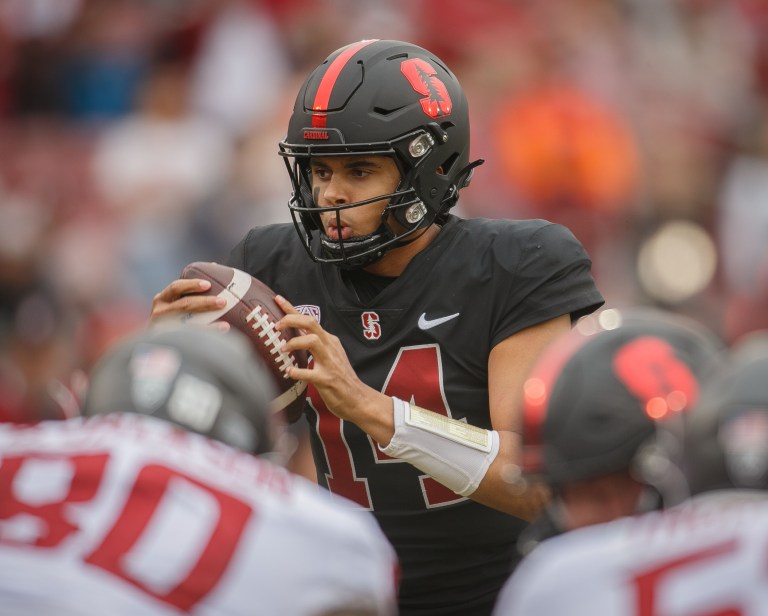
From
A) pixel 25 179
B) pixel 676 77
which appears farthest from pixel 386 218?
pixel 676 77

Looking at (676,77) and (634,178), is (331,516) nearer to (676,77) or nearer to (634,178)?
(634,178)

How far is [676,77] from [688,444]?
24.9 feet

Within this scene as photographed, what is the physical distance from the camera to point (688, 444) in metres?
2.58

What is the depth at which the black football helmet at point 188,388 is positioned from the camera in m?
2.74

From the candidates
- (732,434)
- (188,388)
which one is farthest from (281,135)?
(732,434)

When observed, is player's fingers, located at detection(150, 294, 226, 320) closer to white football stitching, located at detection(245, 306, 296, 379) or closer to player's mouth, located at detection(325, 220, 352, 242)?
white football stitching, located at detection(245, 306, 296, 379)

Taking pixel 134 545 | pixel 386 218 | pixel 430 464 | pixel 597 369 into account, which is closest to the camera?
pixel 134 545

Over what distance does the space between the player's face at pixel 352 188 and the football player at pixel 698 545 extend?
64.5 inches

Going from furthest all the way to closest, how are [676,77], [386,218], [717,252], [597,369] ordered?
[676,77] → [717,252] → [386,218] → [597,369]

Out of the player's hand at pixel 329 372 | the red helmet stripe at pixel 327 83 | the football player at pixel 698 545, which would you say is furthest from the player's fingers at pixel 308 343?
the football player at pixel 698 545

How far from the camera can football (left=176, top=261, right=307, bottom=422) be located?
385 cm

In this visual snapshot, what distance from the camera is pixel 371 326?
4113 mm

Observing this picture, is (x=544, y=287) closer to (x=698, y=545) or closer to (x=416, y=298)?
(x=416, y=298)

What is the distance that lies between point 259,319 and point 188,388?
3.75 ft
